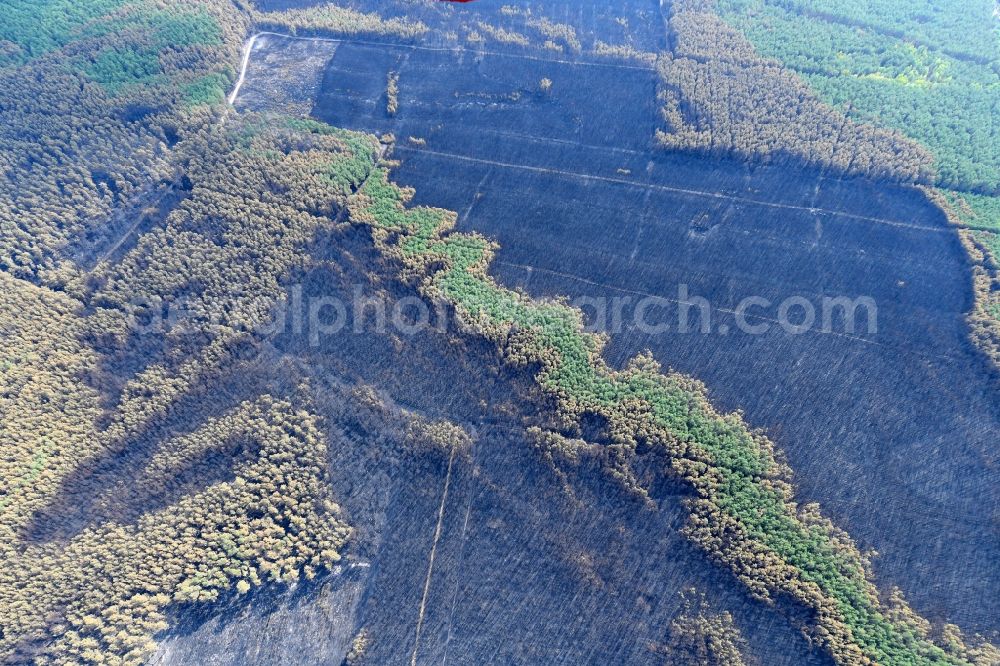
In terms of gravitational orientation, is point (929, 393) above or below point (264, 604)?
above

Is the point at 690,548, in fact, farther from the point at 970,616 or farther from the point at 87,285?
the point at 87,285

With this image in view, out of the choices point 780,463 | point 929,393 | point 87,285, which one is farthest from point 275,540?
point 929,393

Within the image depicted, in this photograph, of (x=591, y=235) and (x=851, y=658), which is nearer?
(x=851, y=658)

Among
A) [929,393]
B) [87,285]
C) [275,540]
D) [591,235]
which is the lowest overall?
[275,540]

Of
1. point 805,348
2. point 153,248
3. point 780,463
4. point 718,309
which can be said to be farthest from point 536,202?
point 153,248

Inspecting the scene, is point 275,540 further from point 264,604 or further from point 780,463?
point 780,463

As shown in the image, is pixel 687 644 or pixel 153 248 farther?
pixel 153 248

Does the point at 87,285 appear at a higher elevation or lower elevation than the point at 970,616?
higher

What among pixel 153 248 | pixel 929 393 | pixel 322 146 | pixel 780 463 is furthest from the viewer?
pixel 322 146

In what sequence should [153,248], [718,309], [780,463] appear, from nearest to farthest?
[780,463], [718,309], [153,248]
